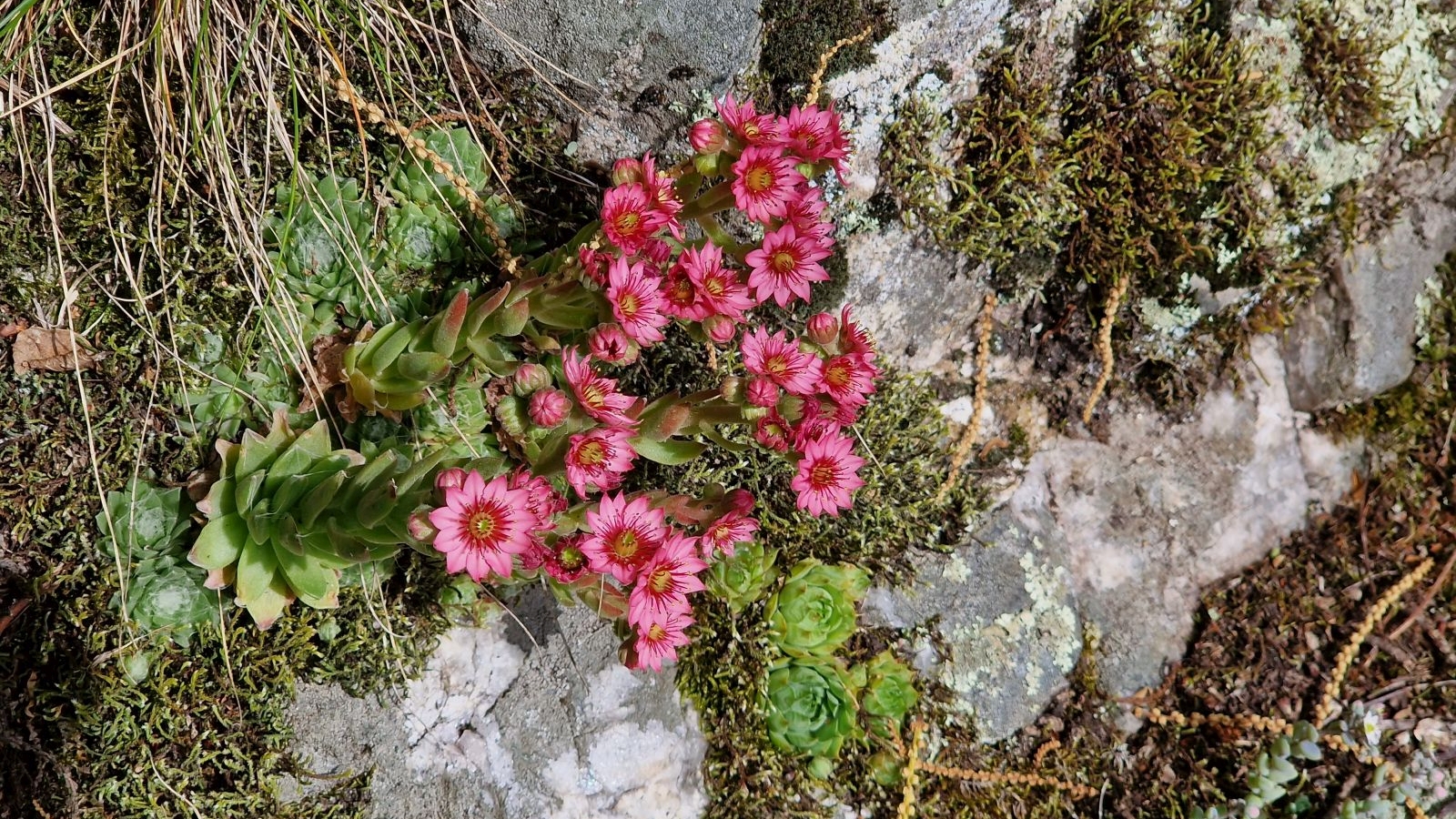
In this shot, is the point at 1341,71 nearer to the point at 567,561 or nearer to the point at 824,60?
the point at 824,60

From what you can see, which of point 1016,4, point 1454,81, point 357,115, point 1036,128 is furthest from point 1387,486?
point 357,115

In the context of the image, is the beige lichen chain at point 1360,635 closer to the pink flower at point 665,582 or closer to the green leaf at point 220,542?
the pink flower at point 665,582

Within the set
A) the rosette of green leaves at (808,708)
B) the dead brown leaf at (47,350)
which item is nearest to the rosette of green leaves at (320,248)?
the dead brown leaf at (47,350)

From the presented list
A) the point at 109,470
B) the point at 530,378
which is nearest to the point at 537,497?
the point at 530,378

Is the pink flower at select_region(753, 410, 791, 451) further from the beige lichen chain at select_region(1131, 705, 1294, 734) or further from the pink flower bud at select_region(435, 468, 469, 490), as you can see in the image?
the beige lichen chain at select_region(1131, 705, 1294, 734)

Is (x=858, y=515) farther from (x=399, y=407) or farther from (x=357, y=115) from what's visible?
(x=357, y=115)

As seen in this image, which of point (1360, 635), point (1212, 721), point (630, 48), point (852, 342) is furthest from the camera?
point (1360, 635)

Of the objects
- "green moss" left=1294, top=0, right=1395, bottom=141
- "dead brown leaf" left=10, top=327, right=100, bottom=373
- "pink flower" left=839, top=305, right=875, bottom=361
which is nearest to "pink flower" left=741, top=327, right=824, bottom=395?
"pink flower" left=839, top=305, right=875, bottom=361
